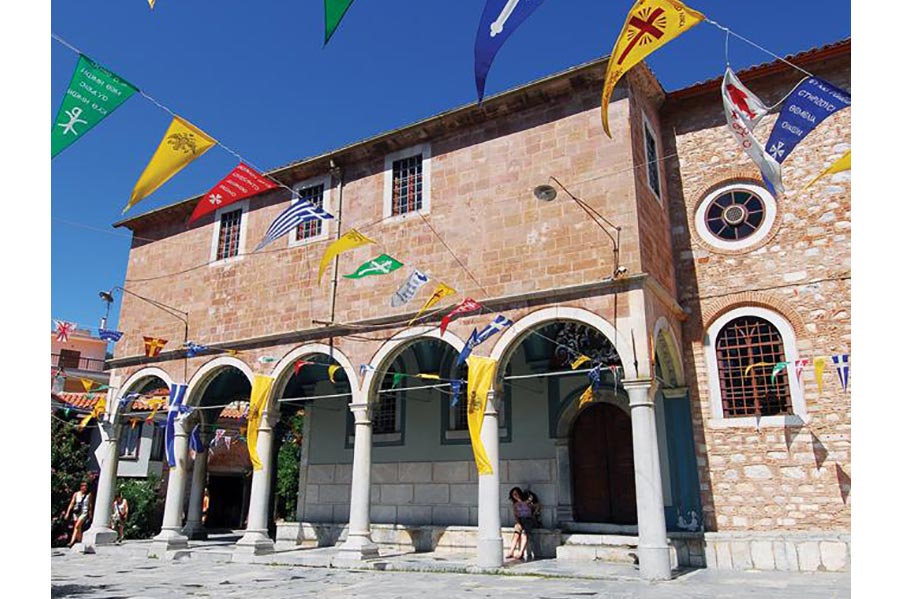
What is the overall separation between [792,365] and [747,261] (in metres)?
2.01

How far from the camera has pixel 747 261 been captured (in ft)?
39.9

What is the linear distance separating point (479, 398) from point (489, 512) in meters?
1.77

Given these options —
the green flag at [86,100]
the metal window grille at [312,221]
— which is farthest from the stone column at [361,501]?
the green flag at [86,100]

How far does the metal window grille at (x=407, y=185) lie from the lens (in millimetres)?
13727

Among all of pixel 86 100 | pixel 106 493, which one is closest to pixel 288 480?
pixel 106 493

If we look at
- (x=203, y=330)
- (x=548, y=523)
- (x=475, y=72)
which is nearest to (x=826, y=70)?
(x=475, y=72)

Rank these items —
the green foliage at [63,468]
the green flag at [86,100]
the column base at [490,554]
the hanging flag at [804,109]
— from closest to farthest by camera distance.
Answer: the green flag at [86,100] < the hanging flag at [804,109] < the column base at [490,554] < the green foliage at [63,468]

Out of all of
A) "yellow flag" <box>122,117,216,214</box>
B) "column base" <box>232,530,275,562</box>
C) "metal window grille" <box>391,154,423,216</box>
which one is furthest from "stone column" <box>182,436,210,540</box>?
"yellow flag" <box>122,117,216,214</box>

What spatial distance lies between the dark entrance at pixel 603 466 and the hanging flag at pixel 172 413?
27.8 feet

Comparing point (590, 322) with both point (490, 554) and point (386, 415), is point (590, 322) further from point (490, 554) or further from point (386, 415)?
point (386, 415)

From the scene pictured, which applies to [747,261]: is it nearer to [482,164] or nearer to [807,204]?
[807,204]

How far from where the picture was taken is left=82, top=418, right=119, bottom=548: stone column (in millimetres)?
14891

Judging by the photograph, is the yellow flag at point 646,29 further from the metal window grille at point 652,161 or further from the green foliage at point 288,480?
the green foliage at point 288,480

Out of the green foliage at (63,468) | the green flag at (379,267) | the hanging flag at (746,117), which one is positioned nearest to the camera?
the hanging flag at (746,117)
